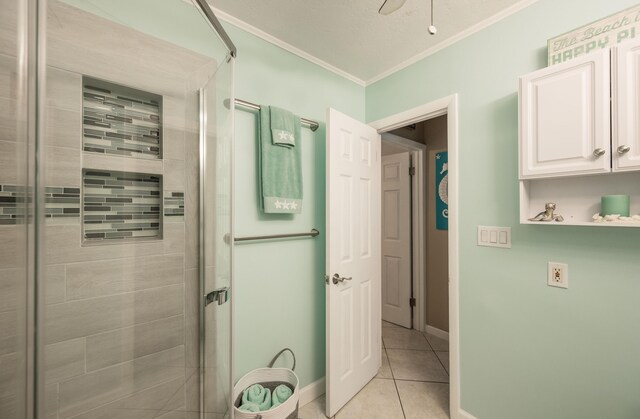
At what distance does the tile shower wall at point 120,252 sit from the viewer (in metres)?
0.79

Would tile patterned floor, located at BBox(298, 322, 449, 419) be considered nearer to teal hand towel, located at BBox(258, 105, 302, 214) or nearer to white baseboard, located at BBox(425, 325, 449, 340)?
white baseboard, located at BBox(425, 325, 449, 340)

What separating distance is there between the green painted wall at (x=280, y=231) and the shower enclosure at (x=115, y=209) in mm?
194

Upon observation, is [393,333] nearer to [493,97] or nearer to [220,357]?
[220,357]

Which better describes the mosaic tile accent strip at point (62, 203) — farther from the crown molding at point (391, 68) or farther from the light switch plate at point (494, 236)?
the light switch plate at point (494, 236)

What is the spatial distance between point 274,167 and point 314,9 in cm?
86

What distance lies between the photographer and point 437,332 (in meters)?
2.49

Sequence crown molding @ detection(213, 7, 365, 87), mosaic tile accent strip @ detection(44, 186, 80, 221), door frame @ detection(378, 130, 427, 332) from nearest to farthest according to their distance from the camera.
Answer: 1. mosaic tile accent strip @ detection(44, 186, 80, 221)
2. crown molding @ detection(213, 7, 365, 87)
3. door frame @ detection(378, 130, 427, 332)

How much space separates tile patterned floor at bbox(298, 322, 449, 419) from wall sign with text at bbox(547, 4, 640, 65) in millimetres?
2056

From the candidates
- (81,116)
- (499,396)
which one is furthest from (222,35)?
(499,396)

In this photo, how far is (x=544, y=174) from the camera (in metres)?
1.00

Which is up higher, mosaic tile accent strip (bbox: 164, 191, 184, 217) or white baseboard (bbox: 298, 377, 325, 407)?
mosaic tile accent strip (bbox: 164, 191, 184, 217)

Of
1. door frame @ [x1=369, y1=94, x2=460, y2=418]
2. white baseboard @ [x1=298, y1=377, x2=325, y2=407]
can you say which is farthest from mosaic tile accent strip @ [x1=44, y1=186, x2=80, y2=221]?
door frame @ [x1=369, y1=94, x2=460, y2=418]

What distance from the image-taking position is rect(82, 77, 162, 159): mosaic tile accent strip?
86 cm

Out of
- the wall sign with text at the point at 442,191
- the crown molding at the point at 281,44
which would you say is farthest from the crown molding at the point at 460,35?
the wall sign with text at the point at 442,191
